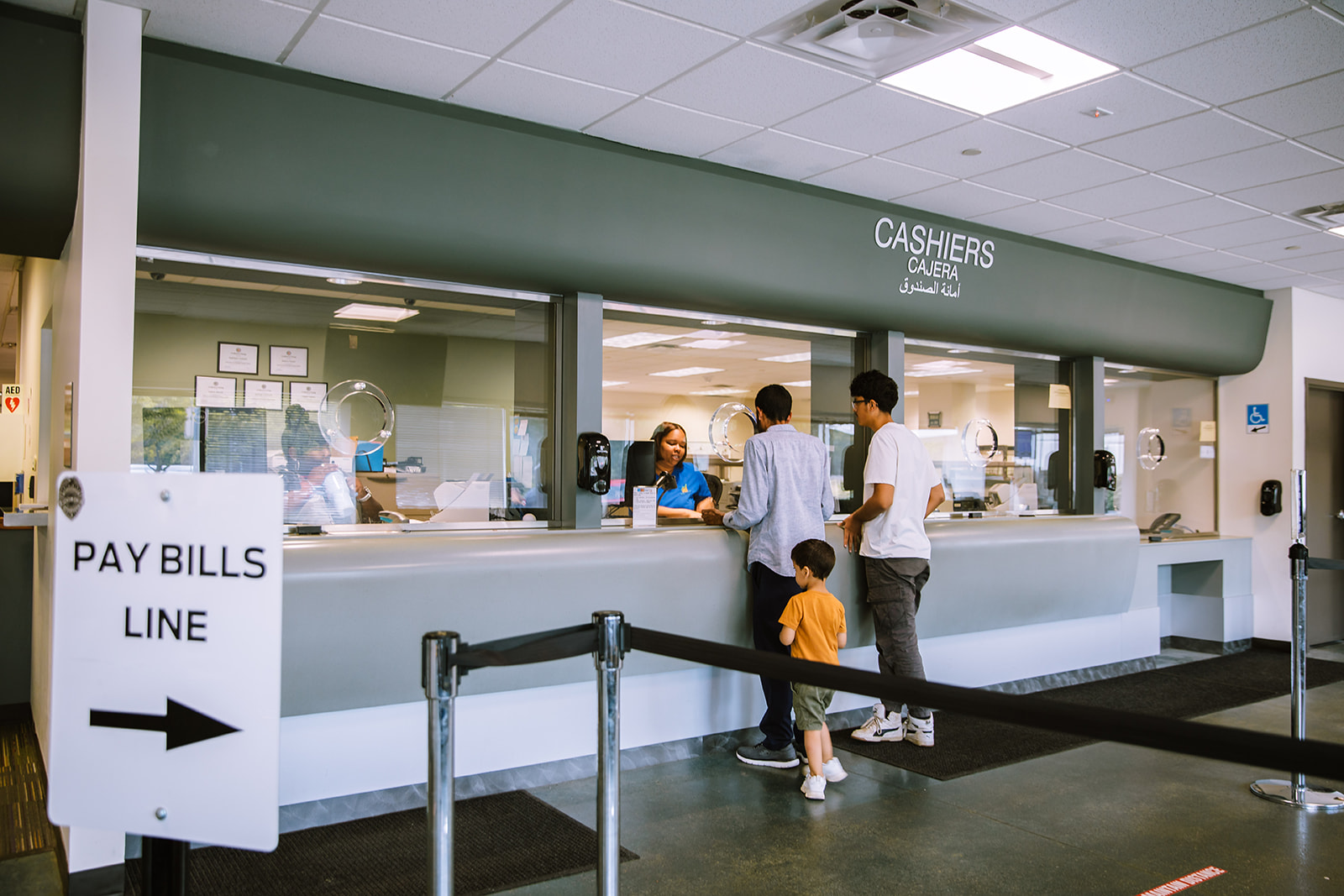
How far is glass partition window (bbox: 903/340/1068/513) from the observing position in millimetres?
5648

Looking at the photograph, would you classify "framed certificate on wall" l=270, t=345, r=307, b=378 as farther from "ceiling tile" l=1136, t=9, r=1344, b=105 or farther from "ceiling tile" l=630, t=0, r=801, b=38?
"ceiling tile" l=1136, t=9, r=1344, b=105

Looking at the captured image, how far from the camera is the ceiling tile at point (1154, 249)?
18.7ft

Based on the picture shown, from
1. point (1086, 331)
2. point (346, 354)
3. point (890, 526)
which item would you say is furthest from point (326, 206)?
point (1086, 331)

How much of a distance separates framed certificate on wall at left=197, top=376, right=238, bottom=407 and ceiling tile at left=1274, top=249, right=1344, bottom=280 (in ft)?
20.3

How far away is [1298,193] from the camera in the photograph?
15.5 feet

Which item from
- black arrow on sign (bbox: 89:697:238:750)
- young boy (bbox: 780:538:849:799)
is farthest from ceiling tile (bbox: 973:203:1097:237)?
black arrow on sign (bbox: 89:697:238:750)

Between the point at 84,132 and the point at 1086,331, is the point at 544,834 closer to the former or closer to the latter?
the point at 84,132

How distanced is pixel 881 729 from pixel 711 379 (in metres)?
1.90

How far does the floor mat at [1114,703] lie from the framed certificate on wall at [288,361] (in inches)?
105

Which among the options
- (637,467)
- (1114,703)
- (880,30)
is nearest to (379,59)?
(880,30)

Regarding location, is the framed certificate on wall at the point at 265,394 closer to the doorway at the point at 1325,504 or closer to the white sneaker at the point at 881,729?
the white sneaker at the point at 881,729

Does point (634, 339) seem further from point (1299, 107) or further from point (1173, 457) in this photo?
point (1173, 457)

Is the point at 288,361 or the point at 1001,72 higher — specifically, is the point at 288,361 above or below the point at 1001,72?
below

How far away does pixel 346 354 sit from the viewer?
3736mm
